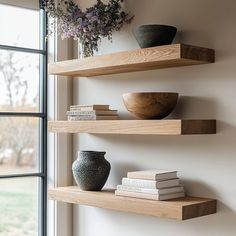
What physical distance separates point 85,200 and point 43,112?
27.3 inches

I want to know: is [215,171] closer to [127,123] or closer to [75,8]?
[127,123]

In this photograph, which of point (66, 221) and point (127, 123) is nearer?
point (127, 123)

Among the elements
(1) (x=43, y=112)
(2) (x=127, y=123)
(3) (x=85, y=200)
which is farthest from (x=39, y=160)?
(2) (x=127, y=123)

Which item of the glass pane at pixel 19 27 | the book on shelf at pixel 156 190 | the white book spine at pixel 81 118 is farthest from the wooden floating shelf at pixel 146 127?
the glass pane at pixel 19 27

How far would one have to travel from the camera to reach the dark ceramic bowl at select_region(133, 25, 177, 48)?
2.38 meters

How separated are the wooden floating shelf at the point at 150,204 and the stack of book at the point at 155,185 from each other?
1.4 inches

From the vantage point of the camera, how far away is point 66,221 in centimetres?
306

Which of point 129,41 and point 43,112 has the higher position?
point 129,41

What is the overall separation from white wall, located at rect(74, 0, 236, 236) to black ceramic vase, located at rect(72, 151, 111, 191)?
0.12m

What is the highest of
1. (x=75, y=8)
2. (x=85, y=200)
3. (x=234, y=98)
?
(x=75, y=8)

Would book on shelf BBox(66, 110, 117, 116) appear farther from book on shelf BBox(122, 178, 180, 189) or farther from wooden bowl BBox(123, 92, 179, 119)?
book on shelf BBox(122, 178, 180, 189)

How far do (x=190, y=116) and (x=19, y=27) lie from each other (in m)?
1.21

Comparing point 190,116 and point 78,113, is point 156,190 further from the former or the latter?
point 78,113

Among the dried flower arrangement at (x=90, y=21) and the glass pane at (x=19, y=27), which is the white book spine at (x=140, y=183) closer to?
the dried flower arrangement at (x=90, y=21)
